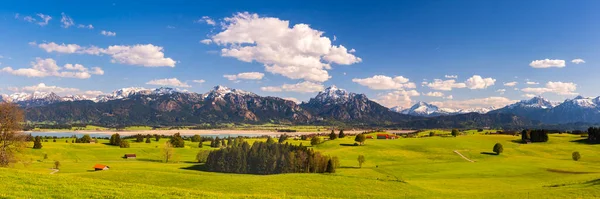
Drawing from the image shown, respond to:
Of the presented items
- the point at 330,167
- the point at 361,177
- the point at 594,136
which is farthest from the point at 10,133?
the point at 594,136

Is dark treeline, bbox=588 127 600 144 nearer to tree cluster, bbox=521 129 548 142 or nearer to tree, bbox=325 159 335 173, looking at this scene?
tree cluster, bbox=521 129 548 142

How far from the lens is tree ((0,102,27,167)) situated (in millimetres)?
53906

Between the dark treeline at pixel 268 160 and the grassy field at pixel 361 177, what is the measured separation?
731cm

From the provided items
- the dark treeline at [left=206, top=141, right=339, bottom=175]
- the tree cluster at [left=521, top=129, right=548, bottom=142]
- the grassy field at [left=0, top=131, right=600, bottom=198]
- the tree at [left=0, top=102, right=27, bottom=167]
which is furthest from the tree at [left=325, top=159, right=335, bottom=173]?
the tree cluster at [left=521, top=129, right=548, bottom=142]

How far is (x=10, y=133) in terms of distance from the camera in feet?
181

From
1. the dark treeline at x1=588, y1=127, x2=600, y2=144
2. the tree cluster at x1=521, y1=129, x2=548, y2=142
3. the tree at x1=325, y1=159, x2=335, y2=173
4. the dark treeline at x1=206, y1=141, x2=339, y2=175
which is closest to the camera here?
the tree at x1=325, y1=159, x2=335, y2=173

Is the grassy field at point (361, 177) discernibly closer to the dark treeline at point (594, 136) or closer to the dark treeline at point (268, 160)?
the dark treeline at point (268, 160)

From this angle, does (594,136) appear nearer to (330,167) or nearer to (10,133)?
(330,167)

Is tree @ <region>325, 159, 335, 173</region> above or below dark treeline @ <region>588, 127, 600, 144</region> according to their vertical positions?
below

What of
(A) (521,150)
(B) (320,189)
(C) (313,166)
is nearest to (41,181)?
(B) (320,189)

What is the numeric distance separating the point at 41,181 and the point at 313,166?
271 ft

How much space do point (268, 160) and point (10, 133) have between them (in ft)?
230

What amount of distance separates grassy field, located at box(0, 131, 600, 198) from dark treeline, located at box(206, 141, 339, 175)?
731 cm

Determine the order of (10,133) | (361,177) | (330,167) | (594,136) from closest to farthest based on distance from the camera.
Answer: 1. (10,133)
2. (361,177)
3. (330,167)
4. (594,136)
